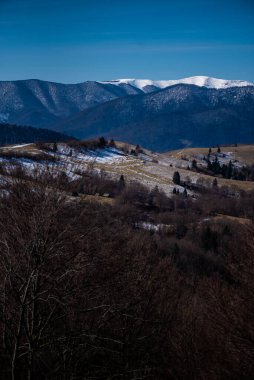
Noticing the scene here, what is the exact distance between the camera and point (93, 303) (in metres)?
15.5

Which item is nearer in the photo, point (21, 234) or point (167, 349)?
point (21, 234)

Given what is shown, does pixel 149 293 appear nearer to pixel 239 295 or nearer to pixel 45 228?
pixel 239 295

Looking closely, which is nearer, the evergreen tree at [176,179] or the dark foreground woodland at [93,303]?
the dark foreground woodland at [93,303]

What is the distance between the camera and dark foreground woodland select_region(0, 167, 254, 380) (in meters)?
11.8

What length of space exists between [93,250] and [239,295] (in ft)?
26.9

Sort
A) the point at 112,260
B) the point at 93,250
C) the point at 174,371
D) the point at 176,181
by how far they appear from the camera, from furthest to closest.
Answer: the point at 176,181 < the point at 174,371 < the point at 112,260 < the point at 93,250

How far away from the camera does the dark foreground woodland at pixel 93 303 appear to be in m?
11.8

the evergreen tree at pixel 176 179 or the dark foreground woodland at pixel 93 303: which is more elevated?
the dark foreground woodland at pixel 93 303

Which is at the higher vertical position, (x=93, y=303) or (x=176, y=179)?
(x=93, y=303)

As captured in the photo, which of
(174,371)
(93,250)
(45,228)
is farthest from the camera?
(174,371)

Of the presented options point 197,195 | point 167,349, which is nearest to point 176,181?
point 197,195

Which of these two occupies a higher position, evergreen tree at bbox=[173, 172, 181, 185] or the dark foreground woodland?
the dark foreground woodland

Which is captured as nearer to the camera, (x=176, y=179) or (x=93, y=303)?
A: (x=93, y=303)

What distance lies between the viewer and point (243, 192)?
181625 millimetres
